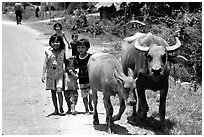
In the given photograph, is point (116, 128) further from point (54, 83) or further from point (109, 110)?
point (54, 83)

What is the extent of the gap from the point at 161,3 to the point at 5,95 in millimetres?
9850

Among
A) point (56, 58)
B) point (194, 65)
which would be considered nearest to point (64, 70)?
point (56, 58)

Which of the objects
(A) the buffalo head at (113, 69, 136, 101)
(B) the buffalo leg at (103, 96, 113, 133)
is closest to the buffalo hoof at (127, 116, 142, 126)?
(B) the buffalo leg at (103, 96, 113, 133)

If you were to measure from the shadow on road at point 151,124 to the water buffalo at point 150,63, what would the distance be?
0.11 meters

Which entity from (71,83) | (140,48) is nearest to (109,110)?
(140,48)

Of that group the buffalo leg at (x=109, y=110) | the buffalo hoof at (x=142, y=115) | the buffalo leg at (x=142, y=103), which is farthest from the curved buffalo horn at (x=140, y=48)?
the buffalo hoof at (x=142, y=115)

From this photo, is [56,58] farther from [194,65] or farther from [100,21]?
[100,21]

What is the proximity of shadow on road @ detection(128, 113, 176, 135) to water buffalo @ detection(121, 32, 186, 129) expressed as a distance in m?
0.11

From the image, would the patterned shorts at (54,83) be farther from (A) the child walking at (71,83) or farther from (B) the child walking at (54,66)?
(A) the child walking at (71,83)

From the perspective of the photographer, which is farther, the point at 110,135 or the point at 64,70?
the point at 64,70

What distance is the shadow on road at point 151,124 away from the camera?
6.73 meters

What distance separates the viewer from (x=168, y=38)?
12.3 metres

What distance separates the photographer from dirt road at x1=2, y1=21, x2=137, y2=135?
22.4ft

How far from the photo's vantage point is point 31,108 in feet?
27.7
